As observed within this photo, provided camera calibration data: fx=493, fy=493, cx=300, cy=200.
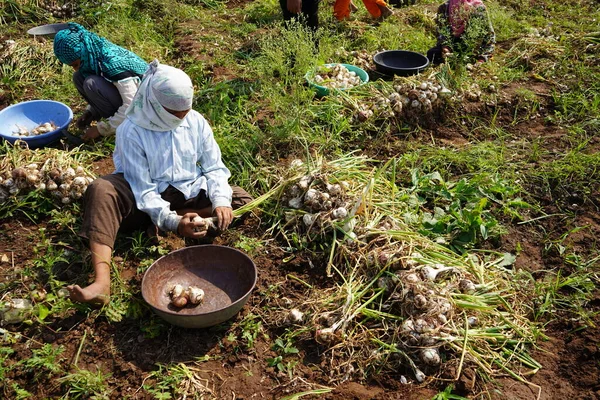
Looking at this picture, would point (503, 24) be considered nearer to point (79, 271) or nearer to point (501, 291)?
point (501, 291)

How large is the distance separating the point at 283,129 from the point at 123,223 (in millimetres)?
1328

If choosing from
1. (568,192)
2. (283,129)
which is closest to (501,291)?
(568,192)

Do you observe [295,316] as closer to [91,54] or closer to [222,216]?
[222,216]

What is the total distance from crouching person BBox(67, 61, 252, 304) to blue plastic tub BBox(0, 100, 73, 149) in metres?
1.16

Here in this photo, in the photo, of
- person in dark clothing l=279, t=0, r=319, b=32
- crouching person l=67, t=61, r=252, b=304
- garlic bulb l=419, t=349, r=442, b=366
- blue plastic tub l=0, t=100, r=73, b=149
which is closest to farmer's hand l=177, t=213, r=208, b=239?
crouching person l=67, t=61, r=252, b=304

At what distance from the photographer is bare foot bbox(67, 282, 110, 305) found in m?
2.31

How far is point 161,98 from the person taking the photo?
8.30 feet

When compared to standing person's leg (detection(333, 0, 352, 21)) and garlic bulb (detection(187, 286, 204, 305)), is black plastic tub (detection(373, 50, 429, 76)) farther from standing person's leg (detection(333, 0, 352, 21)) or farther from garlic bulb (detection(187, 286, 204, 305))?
garlic bulb (detection(187, 286, 204, 305))

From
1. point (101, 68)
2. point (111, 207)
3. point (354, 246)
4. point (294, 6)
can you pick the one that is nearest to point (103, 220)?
point (111, 207)

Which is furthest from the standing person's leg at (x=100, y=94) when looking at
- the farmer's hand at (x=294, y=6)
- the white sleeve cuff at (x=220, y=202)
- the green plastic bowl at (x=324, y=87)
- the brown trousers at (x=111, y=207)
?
the farmer's hand at (x=294, y=6)

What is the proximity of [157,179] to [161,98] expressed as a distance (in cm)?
50

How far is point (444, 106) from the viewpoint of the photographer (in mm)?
4184

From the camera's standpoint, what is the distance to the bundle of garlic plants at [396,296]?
232 cm

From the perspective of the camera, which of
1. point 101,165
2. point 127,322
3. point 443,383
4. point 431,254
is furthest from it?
point 101,165
